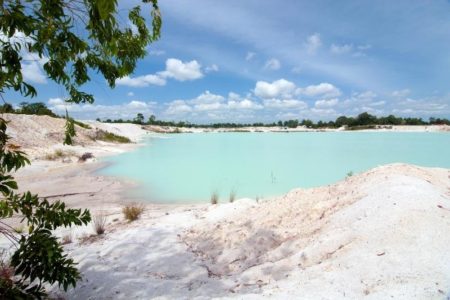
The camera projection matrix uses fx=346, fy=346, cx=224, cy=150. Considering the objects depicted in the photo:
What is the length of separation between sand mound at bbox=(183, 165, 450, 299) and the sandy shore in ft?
0.05

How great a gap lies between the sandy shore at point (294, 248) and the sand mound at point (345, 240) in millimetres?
14

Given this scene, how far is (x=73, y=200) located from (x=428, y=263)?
10201 millimetres

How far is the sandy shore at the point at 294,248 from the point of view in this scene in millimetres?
3391

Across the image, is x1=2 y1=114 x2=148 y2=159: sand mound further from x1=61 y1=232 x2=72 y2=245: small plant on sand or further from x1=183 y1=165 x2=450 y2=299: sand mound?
x1=183 y1=165 x2=450 y2=299: sand mound

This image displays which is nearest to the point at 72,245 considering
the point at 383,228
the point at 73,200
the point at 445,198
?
the point at 73,200

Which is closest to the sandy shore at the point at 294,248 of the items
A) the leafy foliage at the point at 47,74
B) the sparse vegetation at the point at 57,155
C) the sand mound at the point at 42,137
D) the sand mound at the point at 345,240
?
the sand mound at the point at 345,240

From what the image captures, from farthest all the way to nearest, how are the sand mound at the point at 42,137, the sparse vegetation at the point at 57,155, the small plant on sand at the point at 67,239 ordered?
the sand mound at the point at 42,137 < the sparse vegetation at the point at 57,155 < the small plant on sand at the point at 67,239

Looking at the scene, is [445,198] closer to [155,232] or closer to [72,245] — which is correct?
[155,232]

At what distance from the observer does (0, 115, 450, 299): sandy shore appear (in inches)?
133

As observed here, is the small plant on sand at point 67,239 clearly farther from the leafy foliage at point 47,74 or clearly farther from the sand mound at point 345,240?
the leafy foliage at point 47,74

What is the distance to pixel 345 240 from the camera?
14.1 ft

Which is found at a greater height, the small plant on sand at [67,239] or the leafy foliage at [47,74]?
the leafy foliage at [47,74]

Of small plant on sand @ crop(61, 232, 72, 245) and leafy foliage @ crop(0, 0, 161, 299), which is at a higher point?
leafy foliage @ crop(0, 0, 161, 299)

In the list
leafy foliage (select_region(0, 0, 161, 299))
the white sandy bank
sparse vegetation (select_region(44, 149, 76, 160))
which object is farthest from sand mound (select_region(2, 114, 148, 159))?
leafy foliage (select_region(0, 0, 161, 299))
